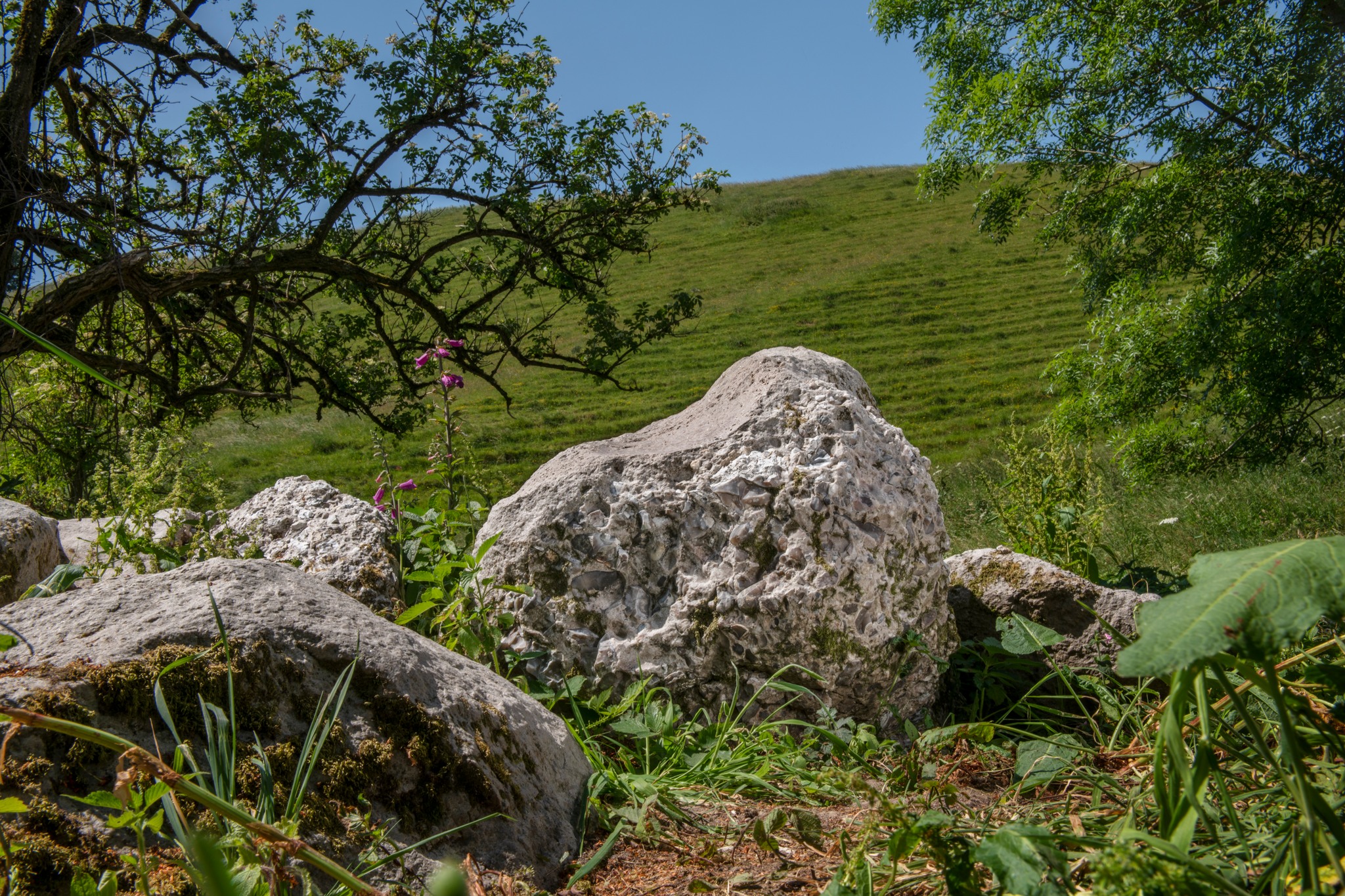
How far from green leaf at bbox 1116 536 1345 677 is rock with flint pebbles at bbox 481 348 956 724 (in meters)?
2.03

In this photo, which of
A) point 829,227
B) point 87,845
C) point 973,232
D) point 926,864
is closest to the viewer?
point 87,845

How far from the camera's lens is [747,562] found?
3447mm

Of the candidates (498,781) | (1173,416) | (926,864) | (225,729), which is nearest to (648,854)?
(498,781)

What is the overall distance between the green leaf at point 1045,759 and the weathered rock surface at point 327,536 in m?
2.58

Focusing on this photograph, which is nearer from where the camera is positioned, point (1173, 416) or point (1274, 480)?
point (1274, 480)

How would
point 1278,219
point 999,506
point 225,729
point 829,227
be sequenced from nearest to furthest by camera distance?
point 225,729 → point 999,506 → point 1278,219 → point 829,227

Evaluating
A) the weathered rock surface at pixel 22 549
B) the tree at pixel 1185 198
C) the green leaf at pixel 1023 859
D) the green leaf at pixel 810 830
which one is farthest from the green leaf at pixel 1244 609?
the tree at pixel 1185 198

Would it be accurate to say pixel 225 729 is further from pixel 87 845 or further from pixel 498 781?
pixel 498 781

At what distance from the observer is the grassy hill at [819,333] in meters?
25.2

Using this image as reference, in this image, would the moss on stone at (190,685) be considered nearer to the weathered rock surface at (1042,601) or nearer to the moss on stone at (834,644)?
the moss on stone at (834,644)

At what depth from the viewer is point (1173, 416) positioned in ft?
37.9

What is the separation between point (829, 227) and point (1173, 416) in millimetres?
35659

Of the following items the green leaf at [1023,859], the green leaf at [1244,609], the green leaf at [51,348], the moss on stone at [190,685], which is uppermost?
the green leaf at [51,348]

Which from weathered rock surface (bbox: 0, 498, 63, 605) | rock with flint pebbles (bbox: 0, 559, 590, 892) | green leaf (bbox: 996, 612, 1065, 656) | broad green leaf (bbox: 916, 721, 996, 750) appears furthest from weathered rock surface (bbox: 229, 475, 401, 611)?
green leaf (bbox: 996, 612, 1065, 656)
